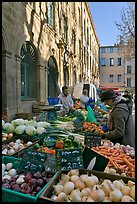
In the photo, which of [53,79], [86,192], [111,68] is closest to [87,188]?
[86,192]

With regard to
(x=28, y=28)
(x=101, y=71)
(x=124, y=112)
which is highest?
(x=101, y=71)

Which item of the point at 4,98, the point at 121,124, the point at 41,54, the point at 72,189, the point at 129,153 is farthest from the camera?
the point at 41,54

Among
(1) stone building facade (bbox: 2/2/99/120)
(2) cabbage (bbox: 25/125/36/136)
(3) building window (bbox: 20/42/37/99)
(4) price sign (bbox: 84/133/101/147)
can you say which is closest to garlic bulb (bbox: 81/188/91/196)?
(4) price sign (bbox: 84/133/101/147)

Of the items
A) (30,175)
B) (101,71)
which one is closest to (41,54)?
(30,175)

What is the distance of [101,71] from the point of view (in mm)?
56750

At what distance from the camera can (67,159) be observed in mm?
1890

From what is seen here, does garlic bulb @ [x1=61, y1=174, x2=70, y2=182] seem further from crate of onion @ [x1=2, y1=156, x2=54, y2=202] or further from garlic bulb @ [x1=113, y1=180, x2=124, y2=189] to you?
garlic bulb @ [x1=113, y1=180, x2=124, y2=189]

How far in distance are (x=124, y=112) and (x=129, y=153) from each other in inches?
29.1

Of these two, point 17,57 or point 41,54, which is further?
point 41,54

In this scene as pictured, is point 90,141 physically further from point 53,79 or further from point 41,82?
point 53,79

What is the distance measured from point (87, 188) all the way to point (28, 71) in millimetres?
8869

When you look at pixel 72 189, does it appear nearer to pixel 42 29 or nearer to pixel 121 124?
pixel 121 124

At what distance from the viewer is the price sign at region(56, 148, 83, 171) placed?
6.15 feet

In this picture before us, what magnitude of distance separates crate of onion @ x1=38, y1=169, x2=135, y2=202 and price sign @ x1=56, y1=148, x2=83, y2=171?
0.05 metres
